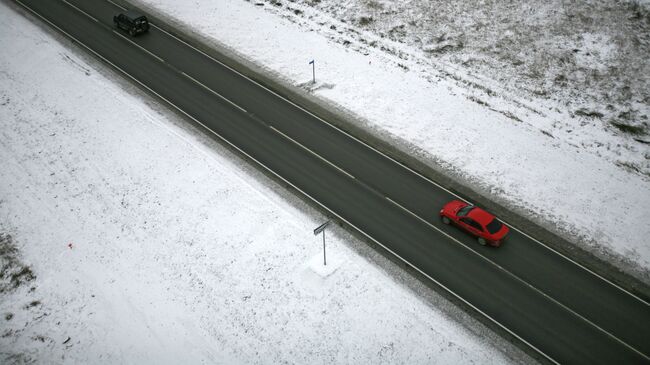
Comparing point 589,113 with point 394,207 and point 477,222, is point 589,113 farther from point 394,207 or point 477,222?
point 394,207

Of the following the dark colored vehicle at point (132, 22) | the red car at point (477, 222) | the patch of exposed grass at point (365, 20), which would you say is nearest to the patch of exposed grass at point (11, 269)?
the dark colored vehicle at point (132, 22)

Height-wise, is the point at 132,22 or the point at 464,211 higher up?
the point at 132,22

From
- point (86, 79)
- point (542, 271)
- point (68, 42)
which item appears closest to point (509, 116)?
point (542, 271)

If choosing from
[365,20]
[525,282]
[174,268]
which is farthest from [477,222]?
[365,20]

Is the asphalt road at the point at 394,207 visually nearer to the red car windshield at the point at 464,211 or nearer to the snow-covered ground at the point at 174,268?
the red car windshield at the point at 464,211

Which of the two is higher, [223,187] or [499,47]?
[499,47]

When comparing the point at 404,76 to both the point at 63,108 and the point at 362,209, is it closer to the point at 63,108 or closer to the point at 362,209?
the point at 362,209

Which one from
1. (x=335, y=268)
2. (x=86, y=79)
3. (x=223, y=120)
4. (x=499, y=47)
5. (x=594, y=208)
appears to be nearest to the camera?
(x=335, y=268)

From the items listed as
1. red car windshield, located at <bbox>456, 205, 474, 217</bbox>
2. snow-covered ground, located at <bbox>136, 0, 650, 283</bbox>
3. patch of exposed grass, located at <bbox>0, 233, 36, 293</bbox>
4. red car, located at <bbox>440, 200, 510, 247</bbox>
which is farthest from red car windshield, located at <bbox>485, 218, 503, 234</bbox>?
patch of exposed grass, located at <bbox>0, 233, 36, 293</bbox>
